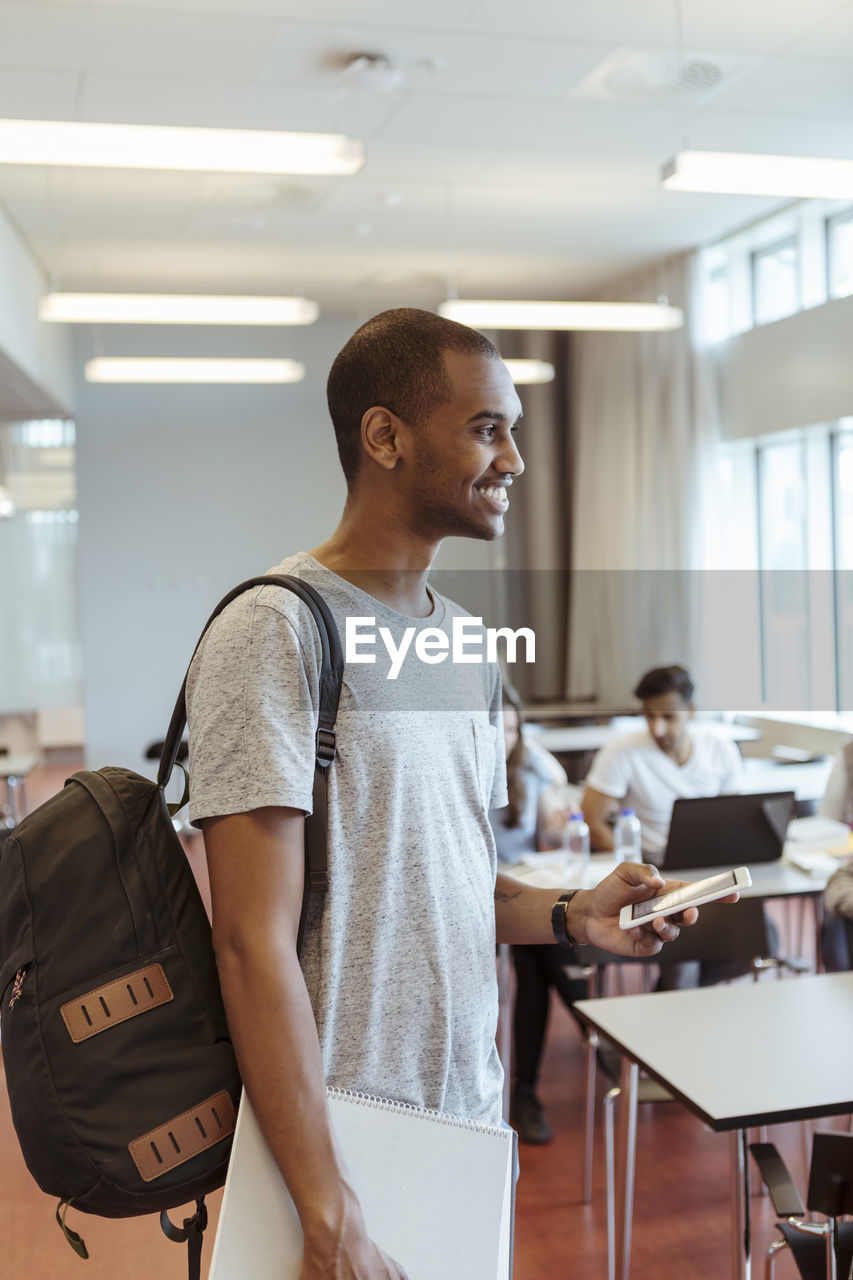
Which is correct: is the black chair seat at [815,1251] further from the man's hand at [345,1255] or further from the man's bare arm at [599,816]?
the man's bare arm at [599,816]

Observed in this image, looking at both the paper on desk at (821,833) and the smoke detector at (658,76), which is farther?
the smoke detector at (658,76)

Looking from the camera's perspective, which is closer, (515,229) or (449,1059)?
(449,1059)

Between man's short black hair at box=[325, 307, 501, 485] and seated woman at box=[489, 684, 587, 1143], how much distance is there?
2076mm

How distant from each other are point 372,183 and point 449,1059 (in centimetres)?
554

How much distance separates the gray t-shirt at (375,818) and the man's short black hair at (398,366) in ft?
0.56

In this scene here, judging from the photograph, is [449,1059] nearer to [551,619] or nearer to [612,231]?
[612,231]

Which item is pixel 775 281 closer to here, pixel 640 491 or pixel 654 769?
pixel 640 491

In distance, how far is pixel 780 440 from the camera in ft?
22.4

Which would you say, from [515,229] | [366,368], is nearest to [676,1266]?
[366,368]

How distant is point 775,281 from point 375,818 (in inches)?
261

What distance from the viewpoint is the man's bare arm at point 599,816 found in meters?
3.89

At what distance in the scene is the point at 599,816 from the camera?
3920mm

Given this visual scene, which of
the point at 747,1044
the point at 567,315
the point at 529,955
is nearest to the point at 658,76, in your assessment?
the point at 567,315

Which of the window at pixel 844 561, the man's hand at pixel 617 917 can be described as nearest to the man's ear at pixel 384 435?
the man's hand at pixel 617 917
